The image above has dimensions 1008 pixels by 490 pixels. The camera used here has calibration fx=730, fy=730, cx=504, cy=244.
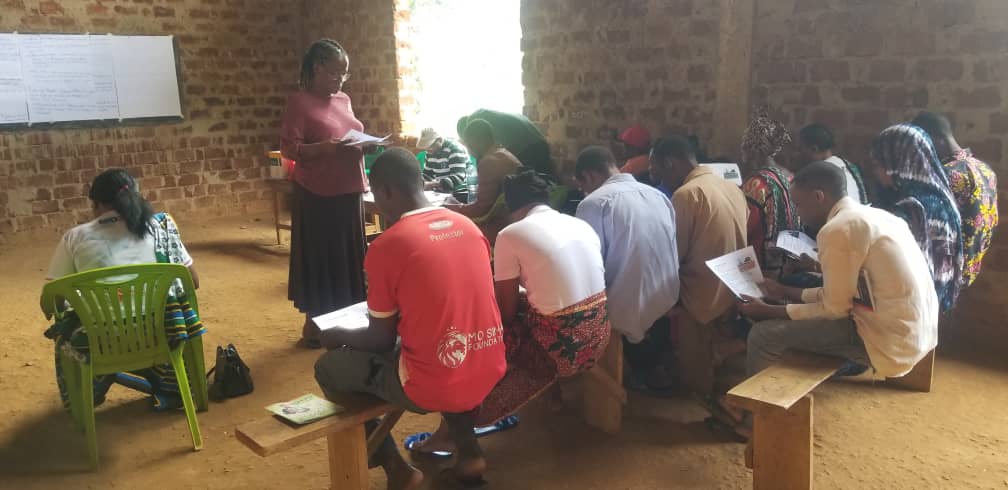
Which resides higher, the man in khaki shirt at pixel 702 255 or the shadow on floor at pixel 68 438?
the man in khaki shirt at pixel 702 255

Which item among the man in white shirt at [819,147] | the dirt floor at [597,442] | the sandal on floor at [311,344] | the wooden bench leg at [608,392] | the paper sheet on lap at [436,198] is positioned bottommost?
the dirt floor at [597,442]

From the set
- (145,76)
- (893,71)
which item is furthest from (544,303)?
(145,76)

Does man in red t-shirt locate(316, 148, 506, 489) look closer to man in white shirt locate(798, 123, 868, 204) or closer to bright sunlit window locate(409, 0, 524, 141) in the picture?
man in white shirt locate(798, 123, 868, 204)

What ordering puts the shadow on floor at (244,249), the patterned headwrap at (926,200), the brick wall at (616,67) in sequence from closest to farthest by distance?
the patterned headwrap at (926,200)
the brick wall at (616,67)
the shadow on floor at (244,249)

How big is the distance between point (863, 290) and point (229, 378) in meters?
3.00

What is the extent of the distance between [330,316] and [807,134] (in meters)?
2.88

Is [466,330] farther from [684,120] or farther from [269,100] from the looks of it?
[269,100]

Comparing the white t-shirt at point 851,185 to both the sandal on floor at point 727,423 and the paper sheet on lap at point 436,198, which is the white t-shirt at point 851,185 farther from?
the paper sheet on lap at point 436,198

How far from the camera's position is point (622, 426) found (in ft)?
10.9

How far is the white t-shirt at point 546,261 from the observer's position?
2.70 m

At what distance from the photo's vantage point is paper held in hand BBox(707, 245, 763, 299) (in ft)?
9.83

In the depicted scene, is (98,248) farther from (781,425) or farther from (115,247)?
(781,425)

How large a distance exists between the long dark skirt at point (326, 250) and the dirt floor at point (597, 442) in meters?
0.44

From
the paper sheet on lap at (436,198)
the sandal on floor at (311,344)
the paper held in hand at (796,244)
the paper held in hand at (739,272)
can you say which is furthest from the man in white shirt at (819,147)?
the sandal on floor at (311,344)
